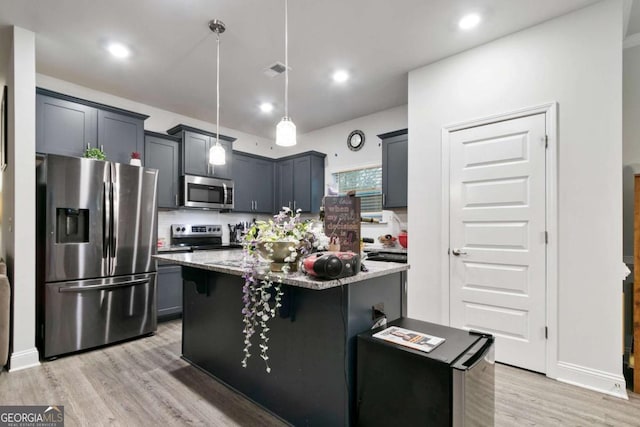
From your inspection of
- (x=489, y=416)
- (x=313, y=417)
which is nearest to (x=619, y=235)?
(x=489, y=416)

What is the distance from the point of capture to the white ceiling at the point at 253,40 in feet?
7.93

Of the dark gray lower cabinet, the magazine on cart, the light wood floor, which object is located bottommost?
the light wood floor

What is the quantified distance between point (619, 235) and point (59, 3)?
14.5 ft

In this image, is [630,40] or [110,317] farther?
[110,317]

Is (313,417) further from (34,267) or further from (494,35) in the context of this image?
(494,35)

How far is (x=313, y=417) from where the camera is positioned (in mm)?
1771

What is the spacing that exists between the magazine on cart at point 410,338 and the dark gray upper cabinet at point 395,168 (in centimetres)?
256

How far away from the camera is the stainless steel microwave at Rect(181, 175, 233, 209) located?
171 inches

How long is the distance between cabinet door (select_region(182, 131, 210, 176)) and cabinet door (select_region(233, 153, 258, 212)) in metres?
0.56

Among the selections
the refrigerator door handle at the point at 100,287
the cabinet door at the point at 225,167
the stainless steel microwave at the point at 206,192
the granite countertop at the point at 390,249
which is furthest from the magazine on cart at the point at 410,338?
the cabinet door at the point at 225,167

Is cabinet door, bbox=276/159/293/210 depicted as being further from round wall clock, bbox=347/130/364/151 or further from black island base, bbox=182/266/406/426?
black island base, bbox=182/266/406/426

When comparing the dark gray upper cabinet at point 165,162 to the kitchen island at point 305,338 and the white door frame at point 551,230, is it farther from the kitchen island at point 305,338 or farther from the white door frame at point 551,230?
the white door frame at point 551,230

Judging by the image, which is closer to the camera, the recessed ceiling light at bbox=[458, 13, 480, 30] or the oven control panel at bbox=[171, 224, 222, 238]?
the recessed ceiling light at bbox=[458, 13, 480, 30]

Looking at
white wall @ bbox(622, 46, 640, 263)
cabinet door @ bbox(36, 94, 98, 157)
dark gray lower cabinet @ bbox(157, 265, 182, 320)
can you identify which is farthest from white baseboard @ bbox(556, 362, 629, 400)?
cabinet door @ bbox(36, 94, 98, 157)
